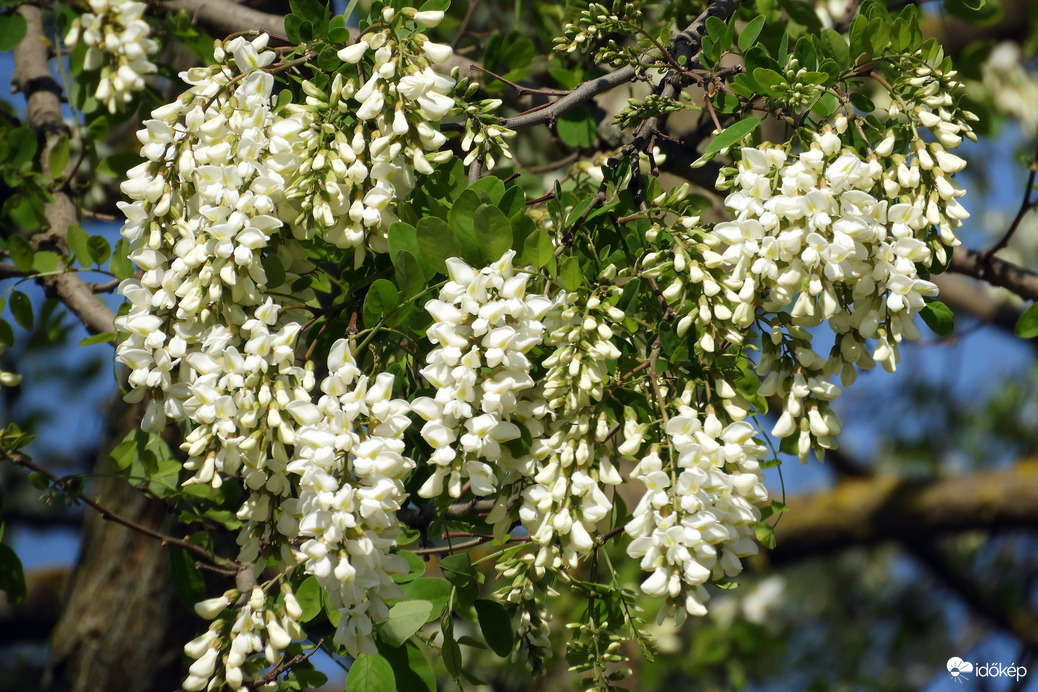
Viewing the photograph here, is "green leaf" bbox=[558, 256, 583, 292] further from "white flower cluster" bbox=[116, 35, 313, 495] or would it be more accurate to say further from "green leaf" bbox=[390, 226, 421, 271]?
"white flower cluster" bbox=[116, 35, 313, 495]

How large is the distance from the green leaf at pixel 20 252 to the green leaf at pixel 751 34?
125 centimetres

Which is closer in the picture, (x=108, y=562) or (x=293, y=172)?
(x=293, y=172)

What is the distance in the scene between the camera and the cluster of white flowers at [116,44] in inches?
58.1

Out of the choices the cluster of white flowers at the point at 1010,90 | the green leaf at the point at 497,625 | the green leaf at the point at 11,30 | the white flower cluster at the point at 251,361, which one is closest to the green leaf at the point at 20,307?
the green leaf at the point at 11,30

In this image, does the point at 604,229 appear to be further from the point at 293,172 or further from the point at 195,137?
the point at 195,137

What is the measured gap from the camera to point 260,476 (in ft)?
3.13

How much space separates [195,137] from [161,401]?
1.08 ft

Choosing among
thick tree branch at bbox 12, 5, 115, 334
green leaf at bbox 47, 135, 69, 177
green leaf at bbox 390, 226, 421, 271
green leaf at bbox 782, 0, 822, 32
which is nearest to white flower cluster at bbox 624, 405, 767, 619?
green leaf at bbox 390, 226, 421, 271

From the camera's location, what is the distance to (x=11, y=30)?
67.2 inches

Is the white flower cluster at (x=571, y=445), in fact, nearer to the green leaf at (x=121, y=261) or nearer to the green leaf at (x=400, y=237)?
the green leaf at (x=400, y=237)

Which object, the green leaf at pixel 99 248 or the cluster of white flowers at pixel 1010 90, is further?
the cluster of white flowers at pixel 1010 90

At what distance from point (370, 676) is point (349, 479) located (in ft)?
0.98

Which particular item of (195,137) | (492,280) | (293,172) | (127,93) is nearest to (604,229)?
(492,280)

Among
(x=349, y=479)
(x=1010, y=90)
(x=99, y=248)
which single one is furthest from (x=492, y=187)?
(x=1010, y=90)
